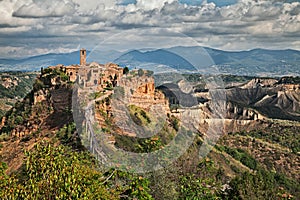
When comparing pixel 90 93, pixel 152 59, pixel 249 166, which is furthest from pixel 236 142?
pixel 152 59

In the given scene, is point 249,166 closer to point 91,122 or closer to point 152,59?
point 91,122

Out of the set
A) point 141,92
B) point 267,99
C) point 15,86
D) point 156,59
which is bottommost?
point 267,99

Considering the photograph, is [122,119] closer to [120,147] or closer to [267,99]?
[120,147]

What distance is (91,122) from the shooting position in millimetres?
22047

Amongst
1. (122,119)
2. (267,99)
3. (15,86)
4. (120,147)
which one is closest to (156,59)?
(120,147)

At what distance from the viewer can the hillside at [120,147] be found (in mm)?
7492

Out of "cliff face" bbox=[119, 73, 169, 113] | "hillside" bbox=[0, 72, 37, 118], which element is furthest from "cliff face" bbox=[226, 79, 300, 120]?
"hillside" bbox=[0, 72, 37, 118]

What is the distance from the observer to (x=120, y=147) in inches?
754

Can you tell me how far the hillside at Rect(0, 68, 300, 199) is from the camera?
7492 millimetres

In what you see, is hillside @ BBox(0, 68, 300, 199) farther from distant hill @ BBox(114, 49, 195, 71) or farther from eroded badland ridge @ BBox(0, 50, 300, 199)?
distant hill @ BBox(114, 49, 195, 71)

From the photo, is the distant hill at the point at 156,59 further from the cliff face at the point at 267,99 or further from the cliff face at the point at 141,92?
the cliff face at the point at 267,99

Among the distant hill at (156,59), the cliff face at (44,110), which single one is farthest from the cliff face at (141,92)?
the distant hill at (156,59)

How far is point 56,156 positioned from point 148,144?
12.2ft

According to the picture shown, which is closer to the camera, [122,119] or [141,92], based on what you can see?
Result: [122,119]
